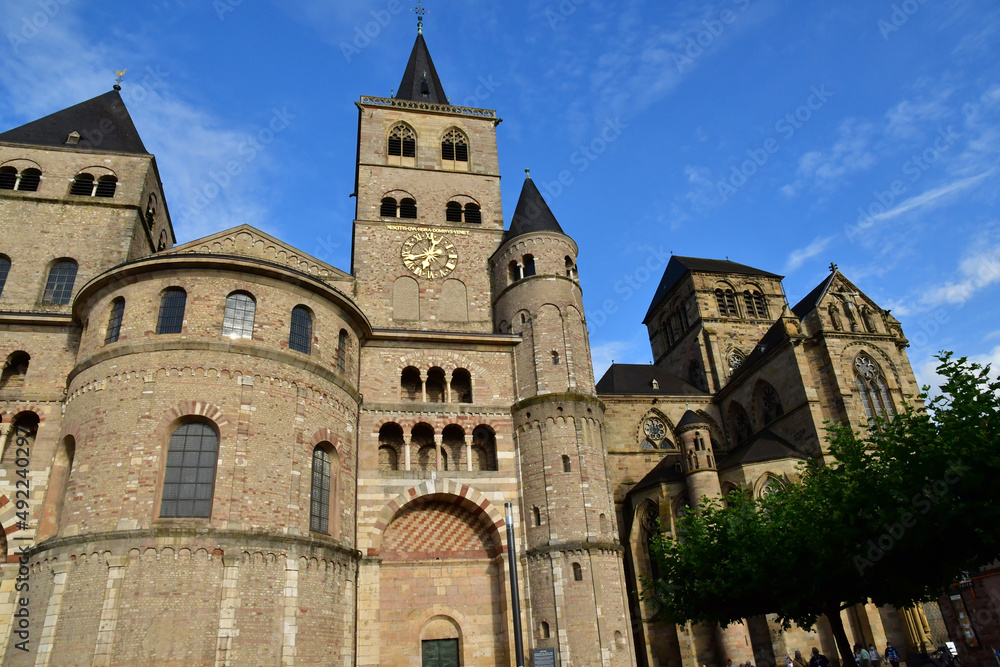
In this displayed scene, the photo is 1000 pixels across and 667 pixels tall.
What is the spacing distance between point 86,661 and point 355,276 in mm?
17685

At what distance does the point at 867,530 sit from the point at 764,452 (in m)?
15.9

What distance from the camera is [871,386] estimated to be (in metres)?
32.3

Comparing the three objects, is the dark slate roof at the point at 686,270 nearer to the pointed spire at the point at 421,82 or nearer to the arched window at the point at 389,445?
the pointed spire at the point at 421,82

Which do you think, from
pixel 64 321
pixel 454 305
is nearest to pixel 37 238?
pixel 64 321

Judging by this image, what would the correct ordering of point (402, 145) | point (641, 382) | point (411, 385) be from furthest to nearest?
point (641, 382), point (402, 145), point (411, 385)

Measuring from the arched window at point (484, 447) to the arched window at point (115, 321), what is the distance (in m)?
12.2

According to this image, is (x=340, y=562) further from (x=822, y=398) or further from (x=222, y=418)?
(x=822, y=398)

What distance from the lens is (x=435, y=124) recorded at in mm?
36906

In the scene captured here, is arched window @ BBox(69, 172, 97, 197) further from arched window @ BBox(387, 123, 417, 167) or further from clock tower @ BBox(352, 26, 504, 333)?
arched window @ BBox(387, 123, 417, 167)

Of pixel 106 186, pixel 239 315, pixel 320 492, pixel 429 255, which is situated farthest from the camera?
pixel 429 255

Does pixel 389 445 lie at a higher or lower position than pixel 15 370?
lower

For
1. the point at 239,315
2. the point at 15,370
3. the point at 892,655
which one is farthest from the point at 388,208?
the point at 892,655

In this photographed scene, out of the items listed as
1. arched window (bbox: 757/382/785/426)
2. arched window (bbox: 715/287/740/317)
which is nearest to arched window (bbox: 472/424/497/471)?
arched window (bbox: 757/382/785/426)

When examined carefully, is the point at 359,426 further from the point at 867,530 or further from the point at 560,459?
the point at 867,530
